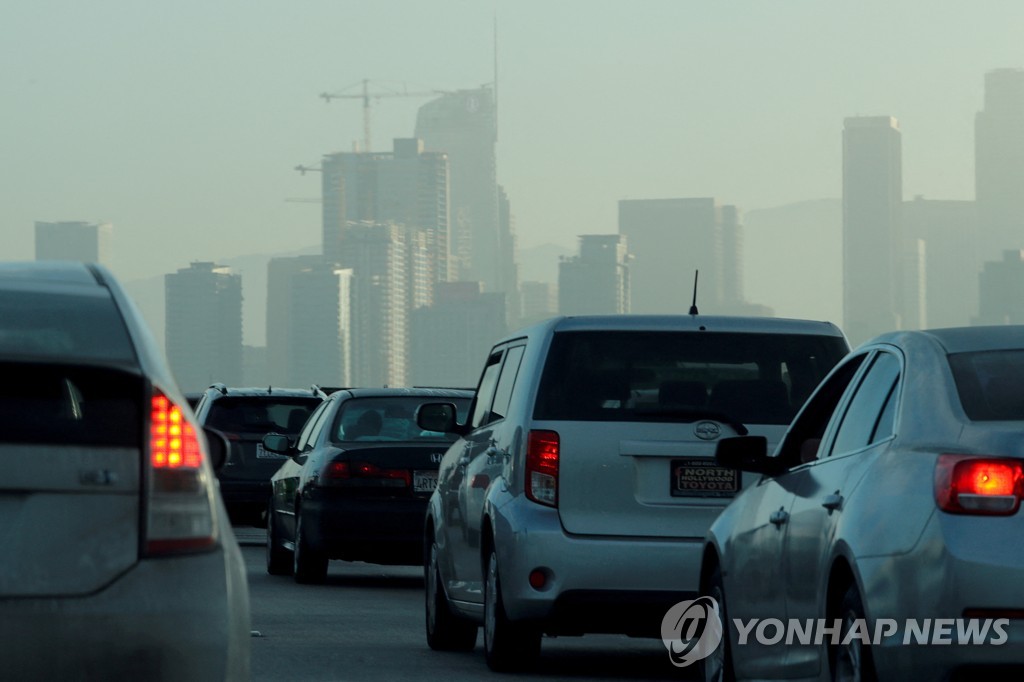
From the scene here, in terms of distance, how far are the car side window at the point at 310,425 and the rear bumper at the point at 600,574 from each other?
868 centimetres

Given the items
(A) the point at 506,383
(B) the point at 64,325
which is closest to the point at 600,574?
(A) the point at 506,383

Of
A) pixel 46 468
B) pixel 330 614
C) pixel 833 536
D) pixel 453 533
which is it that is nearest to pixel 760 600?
pixel 833 536

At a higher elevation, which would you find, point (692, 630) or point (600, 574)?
point (600, 574)

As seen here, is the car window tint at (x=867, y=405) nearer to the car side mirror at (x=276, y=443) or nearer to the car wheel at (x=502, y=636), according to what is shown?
the car wheel at (x=502, y=636)

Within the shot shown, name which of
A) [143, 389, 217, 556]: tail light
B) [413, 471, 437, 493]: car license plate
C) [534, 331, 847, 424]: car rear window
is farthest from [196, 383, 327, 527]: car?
[143, 389, 217, 556]: tail light

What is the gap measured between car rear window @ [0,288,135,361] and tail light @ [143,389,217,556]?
0.23 meters

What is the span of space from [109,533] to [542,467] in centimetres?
508

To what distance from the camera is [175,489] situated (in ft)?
17.8

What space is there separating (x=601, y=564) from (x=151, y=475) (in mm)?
4925

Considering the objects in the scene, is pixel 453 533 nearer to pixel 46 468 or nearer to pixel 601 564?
pixel 601 564

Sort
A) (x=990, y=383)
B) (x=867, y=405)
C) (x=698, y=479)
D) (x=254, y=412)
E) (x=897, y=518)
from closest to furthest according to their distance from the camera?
(x=897, y=518)
(x=990, y=383)
(x=867, y=405)
(x=698, y=479)
(x=254, y=412)

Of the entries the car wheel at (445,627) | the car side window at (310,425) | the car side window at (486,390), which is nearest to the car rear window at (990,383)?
the car side window at (486,390)

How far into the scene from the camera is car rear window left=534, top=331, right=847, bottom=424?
10.3 metres

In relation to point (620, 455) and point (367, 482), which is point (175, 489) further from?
point (367, 482)
